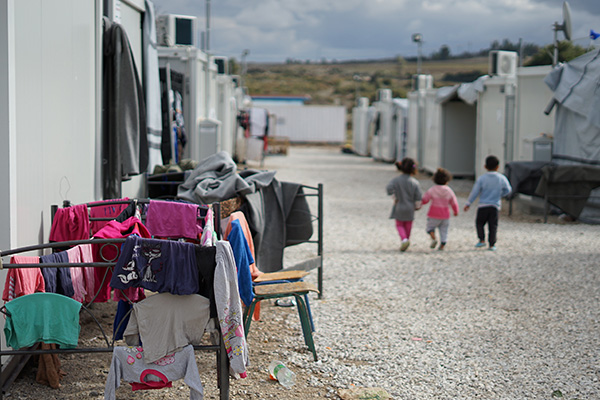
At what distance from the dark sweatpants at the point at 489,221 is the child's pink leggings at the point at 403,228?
2.68ft

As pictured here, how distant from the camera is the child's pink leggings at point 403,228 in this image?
8.26m

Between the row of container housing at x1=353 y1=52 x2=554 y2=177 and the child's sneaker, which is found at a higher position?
the row of container housing at x1=353 y1=52 x2=554 y2=177

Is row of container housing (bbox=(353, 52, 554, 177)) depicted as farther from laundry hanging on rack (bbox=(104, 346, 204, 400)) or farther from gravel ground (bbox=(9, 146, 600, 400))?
laundry hanging on rack (bbox=(104, 346, 204, 400))

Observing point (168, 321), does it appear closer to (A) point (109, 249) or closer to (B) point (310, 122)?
(A) point (109, 249)

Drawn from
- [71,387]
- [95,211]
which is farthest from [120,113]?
[71,387]

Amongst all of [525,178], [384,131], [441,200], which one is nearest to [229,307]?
[441,200]

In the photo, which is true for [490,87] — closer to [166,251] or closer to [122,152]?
[122,152]

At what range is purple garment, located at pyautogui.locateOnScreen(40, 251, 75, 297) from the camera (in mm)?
3232

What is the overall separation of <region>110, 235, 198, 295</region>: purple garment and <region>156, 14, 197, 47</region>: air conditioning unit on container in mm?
8436

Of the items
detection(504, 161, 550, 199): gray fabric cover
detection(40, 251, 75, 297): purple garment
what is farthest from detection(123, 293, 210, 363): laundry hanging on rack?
detection(504, 161, 550, 199): gray fabric cover

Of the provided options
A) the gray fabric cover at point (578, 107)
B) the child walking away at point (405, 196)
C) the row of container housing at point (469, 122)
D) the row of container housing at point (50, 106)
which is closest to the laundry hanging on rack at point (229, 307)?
the row of container housing at point (50, 106)

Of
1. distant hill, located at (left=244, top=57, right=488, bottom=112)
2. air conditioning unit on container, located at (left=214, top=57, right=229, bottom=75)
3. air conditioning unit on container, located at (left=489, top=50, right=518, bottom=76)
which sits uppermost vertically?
distant hill, located at (left=244, top=57, right=488, bottom=112)

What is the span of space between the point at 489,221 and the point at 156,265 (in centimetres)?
605

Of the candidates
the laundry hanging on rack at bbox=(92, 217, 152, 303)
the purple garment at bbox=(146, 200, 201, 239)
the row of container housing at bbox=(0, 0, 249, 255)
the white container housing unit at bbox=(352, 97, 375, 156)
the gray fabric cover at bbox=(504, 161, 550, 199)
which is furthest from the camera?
the white container housing unit at bbox=(352, 97, 375, 156)
